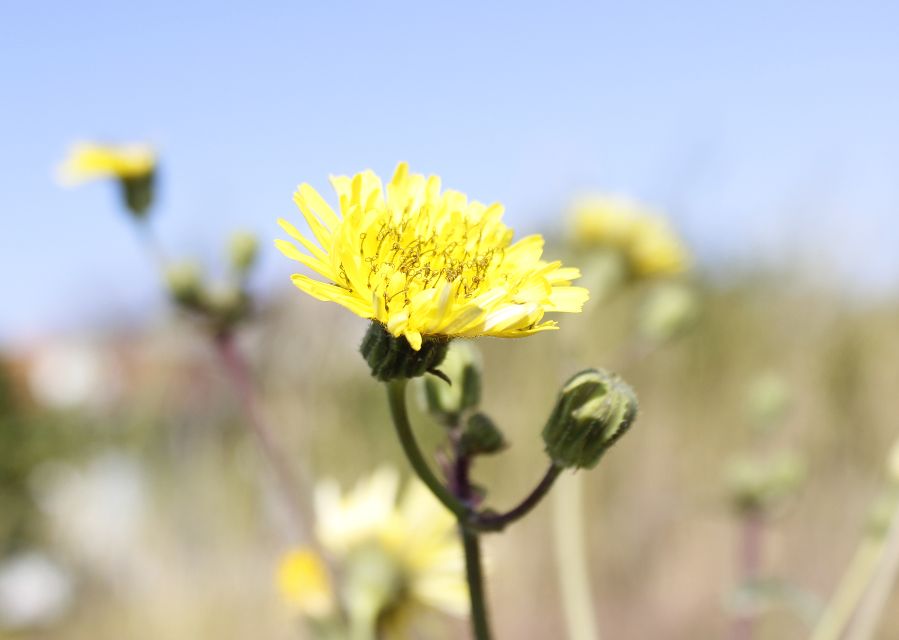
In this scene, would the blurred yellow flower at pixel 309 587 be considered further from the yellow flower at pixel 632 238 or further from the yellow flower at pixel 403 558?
the yellow flower at pixel 632 238

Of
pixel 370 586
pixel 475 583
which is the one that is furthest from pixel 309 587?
pixel 475 583

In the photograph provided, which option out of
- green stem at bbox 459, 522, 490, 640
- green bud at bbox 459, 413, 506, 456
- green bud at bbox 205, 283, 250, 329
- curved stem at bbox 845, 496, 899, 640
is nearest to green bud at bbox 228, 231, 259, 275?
green bud at bbox 205, 283, 250, 329

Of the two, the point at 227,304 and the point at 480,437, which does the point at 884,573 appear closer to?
the point at 480,437

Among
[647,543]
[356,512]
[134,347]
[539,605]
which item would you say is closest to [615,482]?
[647,543]

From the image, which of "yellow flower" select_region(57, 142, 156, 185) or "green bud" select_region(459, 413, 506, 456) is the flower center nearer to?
"green bud" select_region(459, 413, 506, 456)

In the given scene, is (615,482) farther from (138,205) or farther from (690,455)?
(138,205)

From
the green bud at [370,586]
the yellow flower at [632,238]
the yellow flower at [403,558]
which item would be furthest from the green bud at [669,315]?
the green bud at [370,586]
